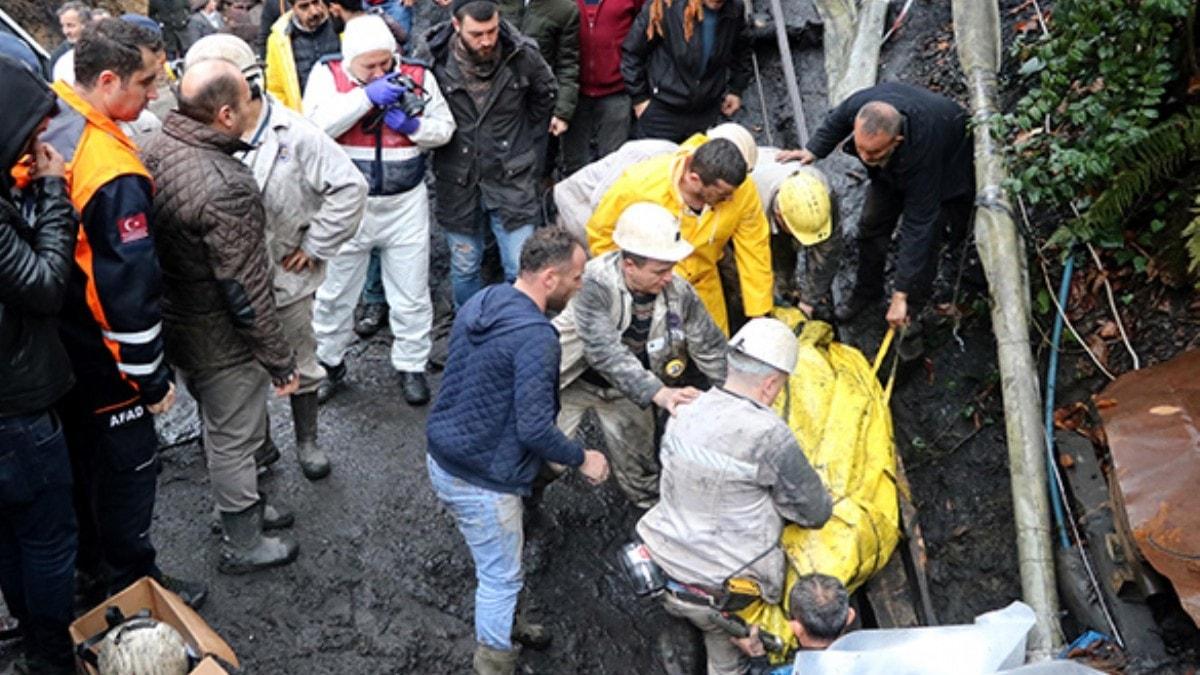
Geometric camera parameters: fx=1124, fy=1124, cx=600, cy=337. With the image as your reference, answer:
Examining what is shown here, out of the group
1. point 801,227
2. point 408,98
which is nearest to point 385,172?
point 408,98

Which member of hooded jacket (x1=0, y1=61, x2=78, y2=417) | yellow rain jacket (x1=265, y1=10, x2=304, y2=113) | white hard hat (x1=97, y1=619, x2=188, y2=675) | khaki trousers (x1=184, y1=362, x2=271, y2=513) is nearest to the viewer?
hooded jacket (x1=0, y1=61, x2=78, y2=417)

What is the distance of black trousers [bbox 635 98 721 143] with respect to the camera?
290 inches

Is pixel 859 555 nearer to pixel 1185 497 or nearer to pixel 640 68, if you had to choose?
pixel 1185 497

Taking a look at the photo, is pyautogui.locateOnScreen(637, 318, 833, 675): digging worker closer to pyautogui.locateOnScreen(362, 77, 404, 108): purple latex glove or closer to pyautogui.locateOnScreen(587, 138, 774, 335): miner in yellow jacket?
pyautogui.locateOnScreen(587, 138, 774, 335): miner in yellow jacket

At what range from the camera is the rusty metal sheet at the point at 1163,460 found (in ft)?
13.9

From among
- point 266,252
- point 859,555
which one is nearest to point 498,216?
point 266,252

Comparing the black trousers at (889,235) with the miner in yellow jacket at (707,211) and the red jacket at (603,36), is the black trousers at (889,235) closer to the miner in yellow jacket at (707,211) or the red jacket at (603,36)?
the miner in yellow jacket at (707,211)

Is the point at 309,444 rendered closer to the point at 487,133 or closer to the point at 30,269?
the point at 487,133

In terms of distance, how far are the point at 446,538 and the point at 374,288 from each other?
6.92 ft

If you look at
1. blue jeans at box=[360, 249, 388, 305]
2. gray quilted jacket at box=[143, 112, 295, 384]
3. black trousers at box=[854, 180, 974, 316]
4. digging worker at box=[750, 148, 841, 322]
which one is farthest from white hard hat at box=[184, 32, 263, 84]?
black trousers at box=[854, 180, 974, 316]

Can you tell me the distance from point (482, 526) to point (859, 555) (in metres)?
1.62

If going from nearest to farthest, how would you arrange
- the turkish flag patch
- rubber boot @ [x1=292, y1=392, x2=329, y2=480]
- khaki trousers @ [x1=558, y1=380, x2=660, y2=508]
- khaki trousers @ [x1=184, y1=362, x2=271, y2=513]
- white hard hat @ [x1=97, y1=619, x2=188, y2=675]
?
white hard hat @ [x1=97, y1=619, x2=188, y2=675] < the turkish flag patch < khaki trousers @ [x1=184, y1=362, x2=271, y2=513] < khaki trousers @ [x1=558, y1=380, x2=660, y2=508] < rubber boot @ [x1=292, y1=392, x2=329, y2=480]

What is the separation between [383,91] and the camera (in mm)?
5930

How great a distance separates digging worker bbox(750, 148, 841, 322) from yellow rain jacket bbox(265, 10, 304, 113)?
8.88 feet
